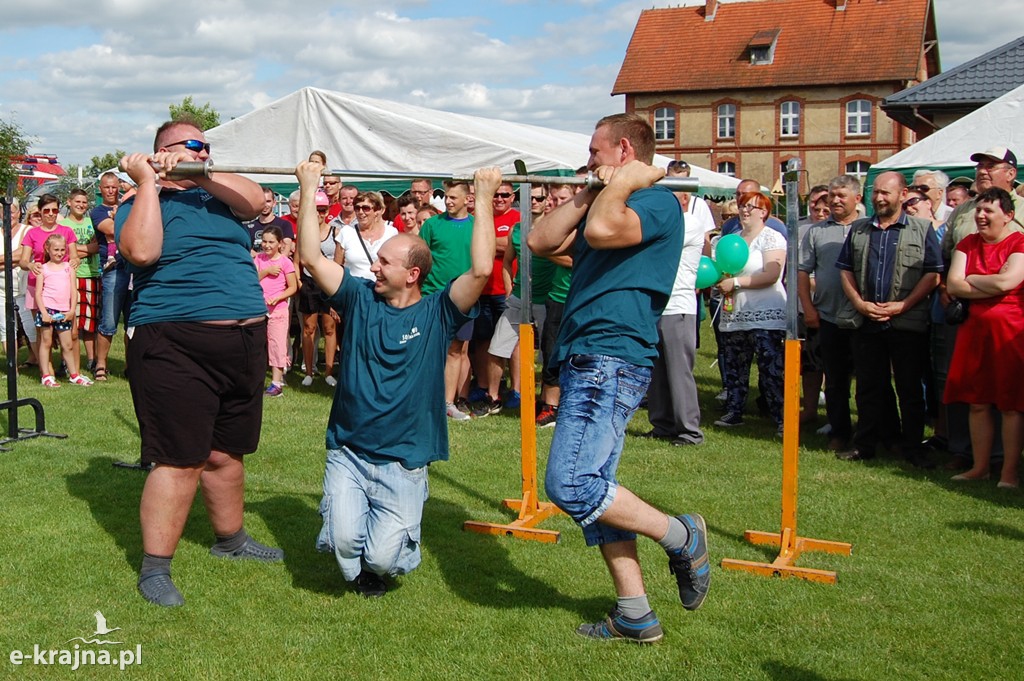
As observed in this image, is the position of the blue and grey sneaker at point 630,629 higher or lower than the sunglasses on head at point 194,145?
lower

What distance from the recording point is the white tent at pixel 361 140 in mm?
14422

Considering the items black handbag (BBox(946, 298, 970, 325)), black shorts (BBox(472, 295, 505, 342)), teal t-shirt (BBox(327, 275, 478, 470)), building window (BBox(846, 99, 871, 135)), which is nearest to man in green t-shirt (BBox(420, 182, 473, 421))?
black shorts (BBox(472, 295, 505, 342))

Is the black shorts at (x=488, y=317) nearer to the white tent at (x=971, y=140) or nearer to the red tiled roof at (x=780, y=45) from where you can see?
the white tent at (x=971, y=140)

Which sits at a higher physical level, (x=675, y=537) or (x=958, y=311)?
(x=958, y=311)

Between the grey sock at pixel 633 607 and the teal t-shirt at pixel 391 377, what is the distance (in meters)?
1.09

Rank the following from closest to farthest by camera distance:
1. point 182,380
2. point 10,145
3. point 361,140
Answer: point 182,380, point 361,140, point 10,145

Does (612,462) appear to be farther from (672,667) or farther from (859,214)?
(859,214)

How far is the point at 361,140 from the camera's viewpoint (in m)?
14.8

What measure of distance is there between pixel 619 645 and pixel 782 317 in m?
5.20

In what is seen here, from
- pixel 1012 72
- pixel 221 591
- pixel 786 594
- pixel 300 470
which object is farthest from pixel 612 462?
pixel 1012 72

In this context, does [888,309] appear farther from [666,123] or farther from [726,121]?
[666,123]

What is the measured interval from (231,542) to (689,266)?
4696 mm

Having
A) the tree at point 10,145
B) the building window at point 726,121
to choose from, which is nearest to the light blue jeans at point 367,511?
the tree at point 10,145

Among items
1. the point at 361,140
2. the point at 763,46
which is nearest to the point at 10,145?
the point at 361,140
